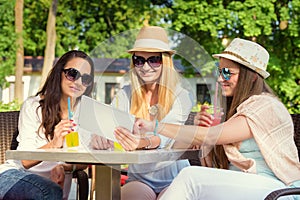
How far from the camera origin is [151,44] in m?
2.38

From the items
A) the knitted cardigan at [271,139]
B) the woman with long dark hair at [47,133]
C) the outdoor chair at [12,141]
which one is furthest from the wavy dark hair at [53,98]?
the knitted cardigan at [271,139]

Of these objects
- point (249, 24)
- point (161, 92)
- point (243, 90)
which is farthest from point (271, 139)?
point (249, 24)

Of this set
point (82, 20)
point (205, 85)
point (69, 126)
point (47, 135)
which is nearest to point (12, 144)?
point (47, 135)

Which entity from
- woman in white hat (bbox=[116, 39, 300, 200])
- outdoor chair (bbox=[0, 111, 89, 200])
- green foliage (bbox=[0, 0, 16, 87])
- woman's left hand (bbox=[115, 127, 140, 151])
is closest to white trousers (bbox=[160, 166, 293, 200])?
woman in white hat (bbox=[116, 39, 300, 200])

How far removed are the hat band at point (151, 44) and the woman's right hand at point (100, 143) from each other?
14.3 inches

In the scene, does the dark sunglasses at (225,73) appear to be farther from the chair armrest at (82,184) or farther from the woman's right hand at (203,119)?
the chair armrest at (82,184)

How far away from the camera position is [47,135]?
2.78 m

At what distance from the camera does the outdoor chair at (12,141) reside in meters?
3.06

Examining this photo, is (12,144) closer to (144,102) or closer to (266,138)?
(144,102)

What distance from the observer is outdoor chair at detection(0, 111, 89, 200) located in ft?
10.0

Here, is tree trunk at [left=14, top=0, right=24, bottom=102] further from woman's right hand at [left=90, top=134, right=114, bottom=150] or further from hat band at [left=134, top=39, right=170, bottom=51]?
woman's right hand at [left=90, top=134, right=114, bottom=150]

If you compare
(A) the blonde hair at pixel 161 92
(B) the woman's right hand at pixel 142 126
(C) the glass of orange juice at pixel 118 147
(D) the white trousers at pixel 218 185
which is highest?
(A) the blonde hair at pixel 161 92

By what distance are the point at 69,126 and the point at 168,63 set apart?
1.58 ft

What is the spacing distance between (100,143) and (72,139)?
1.00 feet
